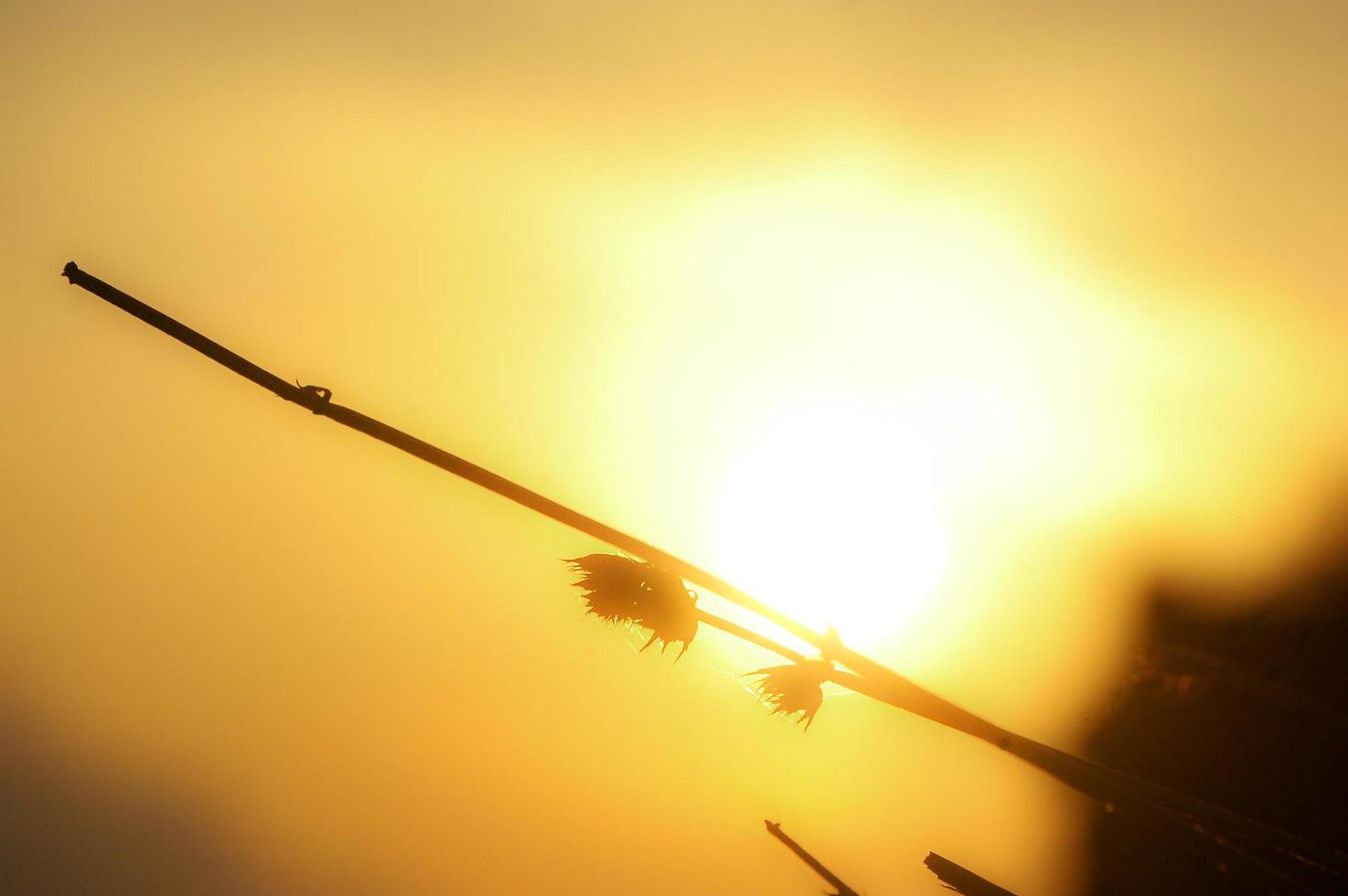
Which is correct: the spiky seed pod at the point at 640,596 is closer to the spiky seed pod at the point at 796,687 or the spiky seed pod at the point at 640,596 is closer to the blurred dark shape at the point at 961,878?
the spiky seed pod at the point at 796,687

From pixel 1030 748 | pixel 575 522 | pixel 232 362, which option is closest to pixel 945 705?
pixel 1030 748

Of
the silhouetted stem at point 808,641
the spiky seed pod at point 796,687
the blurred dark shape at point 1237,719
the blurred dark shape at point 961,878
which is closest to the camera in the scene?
the silhouetted stem at point 808,641

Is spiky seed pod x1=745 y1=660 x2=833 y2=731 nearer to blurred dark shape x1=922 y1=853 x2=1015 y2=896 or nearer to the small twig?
blurred dark shape x1=922 y1=853 x2=1015 y2=896

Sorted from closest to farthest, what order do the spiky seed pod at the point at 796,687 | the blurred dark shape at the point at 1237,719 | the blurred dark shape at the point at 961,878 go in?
the spiky seed pod at the point at 796,687 → the blurred dark shape at the point at 961,878 → the blurred dark shape at the point at 1237,719

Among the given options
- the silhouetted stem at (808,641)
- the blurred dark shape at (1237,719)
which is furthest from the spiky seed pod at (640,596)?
the blurred dark shape at (1237,719)

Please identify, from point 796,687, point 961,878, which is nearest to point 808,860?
point 961,878

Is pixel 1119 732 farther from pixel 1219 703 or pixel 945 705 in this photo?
pixel 945 705
